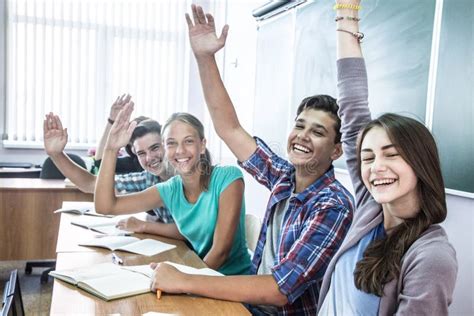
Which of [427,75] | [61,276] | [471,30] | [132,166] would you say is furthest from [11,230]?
[471,30]

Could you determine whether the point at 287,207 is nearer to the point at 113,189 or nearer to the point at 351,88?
the point at 351,88

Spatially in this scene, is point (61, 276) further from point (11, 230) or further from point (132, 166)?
point (11, 230)

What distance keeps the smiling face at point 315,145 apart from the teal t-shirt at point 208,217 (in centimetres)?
44

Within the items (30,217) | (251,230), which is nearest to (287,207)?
(251,230)

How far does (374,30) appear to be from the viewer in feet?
7.22

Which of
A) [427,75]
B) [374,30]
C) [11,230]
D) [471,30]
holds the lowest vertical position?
[11,230]

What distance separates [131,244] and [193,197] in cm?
33

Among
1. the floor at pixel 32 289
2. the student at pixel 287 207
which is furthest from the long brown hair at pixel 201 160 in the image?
the floor at pixel 32 289

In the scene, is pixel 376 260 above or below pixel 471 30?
below

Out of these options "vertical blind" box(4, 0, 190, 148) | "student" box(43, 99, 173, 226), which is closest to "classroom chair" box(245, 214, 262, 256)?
"student" box(43, 99, 173, 226)

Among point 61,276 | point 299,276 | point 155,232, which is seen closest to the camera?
point 299,276

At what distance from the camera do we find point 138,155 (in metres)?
2.41

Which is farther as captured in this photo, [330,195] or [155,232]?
[155,232]

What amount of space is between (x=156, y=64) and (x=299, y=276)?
4633 millimetres
